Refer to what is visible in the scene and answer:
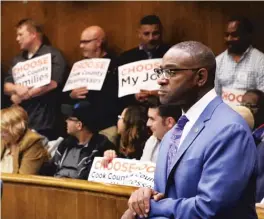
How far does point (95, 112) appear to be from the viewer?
4.78 m

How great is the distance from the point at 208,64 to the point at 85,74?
9.34 feet

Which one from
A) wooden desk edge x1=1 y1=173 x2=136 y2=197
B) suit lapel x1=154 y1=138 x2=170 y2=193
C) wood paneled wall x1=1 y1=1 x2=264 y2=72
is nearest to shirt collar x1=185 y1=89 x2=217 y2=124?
suit lapel x1=154 y1=138 x2=170 y2=193

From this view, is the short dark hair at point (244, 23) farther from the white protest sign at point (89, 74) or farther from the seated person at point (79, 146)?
the seated person at point (79, 146)

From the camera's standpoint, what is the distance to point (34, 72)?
5348 mm

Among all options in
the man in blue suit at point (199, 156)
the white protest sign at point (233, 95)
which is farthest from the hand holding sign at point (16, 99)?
the man in blue suit at point (199, 156)

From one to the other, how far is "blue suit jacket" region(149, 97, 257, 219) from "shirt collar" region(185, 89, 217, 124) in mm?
17

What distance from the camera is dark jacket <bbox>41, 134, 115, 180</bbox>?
4332 mm

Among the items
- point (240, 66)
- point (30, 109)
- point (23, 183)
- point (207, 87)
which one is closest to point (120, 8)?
point (30, 109)

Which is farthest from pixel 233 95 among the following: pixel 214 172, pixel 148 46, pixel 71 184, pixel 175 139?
pixel 214 172

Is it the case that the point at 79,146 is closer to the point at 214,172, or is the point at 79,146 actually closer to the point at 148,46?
the point at 148,46

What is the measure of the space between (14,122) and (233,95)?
1.50m

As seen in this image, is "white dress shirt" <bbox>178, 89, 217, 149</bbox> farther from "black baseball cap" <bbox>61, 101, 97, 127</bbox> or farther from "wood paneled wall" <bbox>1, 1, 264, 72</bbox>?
"wood paneled wall" <bbox>1, 1, 264, 72</bbox>

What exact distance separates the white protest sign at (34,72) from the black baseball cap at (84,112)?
518mm

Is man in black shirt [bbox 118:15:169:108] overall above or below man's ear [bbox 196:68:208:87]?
below
